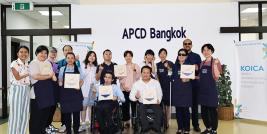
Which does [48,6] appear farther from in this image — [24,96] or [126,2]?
[24,96]

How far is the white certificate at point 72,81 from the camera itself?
4828 millimetres

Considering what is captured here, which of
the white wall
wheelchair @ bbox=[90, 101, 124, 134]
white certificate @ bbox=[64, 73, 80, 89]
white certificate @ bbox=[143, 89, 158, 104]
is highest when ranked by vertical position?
the white wall

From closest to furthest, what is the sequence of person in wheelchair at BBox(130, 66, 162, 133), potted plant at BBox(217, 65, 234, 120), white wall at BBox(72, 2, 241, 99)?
person in wheelchair at BBox(130, 66, 162, 133)
potted plant at BBox(217, 65, 234, 120)
white wall at BBox(72, 2, 241, 99)

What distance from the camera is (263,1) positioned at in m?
7.89

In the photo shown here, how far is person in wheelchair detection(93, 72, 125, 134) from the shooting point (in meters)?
5.11

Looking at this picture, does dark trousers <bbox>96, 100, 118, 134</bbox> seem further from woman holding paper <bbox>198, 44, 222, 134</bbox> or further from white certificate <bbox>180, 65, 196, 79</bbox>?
woman holding paper <bbox>198, 44, 222, 134</bbox>

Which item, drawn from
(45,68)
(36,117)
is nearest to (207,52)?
(45,68)

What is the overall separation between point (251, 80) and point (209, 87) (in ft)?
7.12

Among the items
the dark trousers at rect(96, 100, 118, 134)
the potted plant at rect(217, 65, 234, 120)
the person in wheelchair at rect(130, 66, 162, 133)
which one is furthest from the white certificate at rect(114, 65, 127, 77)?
the potted plant at rect(217, 65, 234, 120)

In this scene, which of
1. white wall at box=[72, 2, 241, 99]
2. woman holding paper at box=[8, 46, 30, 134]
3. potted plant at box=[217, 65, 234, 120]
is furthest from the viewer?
white wall at box=[72, 2, 241, 99]

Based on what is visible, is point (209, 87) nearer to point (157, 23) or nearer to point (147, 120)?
point (147, 120)

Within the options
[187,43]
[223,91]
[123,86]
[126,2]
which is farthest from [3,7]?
[223,91]

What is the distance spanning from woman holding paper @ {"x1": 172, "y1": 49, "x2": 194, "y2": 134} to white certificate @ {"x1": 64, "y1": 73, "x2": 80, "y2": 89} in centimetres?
166

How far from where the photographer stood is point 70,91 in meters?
4.89
